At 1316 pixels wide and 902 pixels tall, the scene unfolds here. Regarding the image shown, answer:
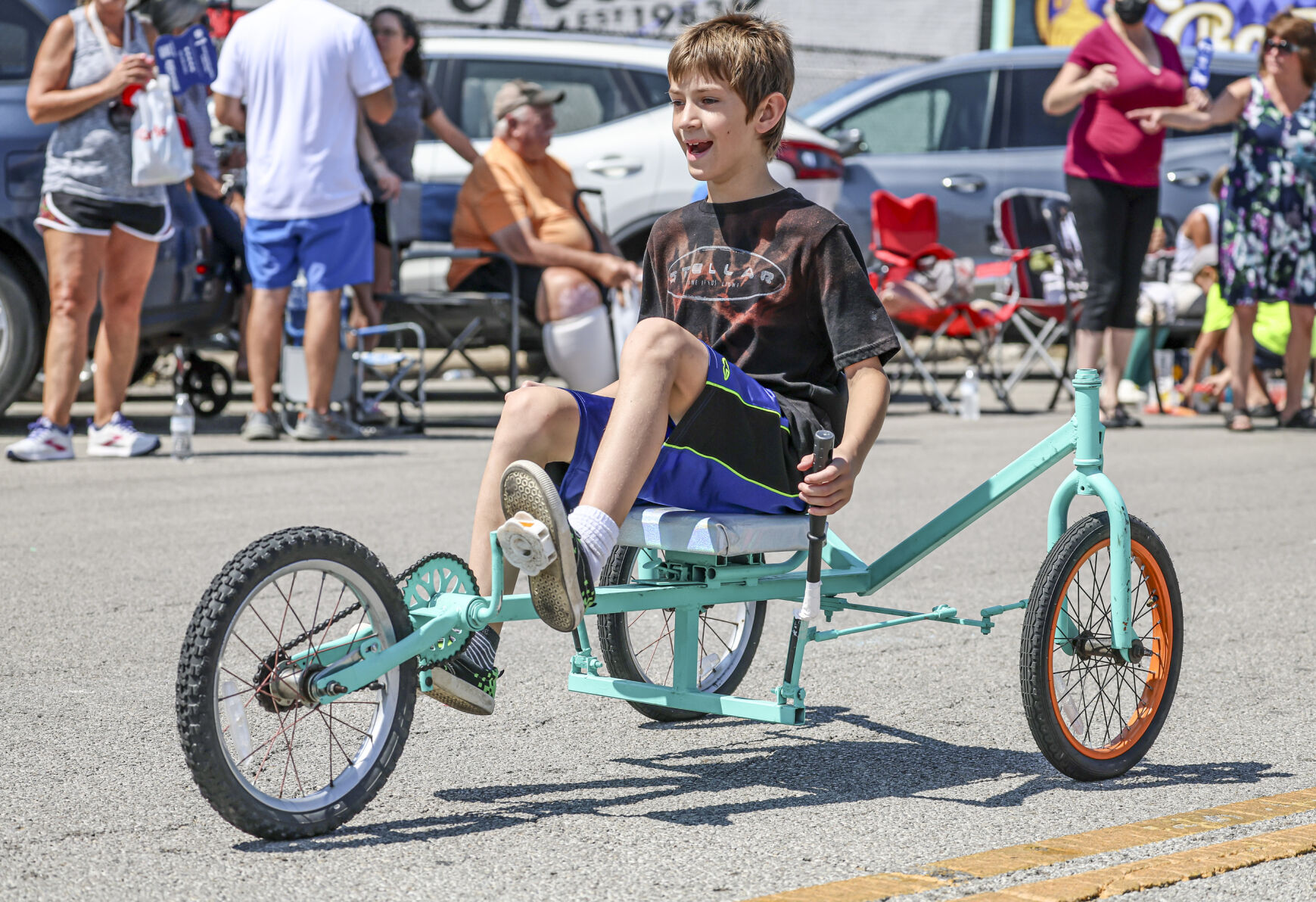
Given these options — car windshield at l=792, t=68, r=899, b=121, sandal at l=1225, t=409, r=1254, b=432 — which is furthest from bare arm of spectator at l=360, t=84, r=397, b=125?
sandal at l=1225, t=409, r=1254, b=432

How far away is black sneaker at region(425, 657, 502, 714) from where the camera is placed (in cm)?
293

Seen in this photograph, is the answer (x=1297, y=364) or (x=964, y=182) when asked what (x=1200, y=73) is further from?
(x=964, y=182)

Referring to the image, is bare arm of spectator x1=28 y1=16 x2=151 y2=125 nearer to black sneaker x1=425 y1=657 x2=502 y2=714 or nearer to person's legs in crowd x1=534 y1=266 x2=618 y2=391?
person's legs in crowd x1=534 y1=266 x2=618 y2=391

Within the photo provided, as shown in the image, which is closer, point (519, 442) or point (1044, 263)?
point (519, 442)

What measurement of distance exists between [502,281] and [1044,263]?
3626 mm

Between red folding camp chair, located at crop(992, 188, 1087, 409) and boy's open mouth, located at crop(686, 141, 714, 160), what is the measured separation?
22.9ft

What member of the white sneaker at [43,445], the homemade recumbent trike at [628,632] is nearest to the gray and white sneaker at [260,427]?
the white sneaker at [43,445]

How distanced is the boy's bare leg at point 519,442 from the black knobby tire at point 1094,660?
0.89 m

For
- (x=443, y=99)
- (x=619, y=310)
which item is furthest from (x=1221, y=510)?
(x=443, y=99)

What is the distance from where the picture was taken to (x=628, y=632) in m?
3.70

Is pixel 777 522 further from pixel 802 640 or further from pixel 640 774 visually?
pixel 640 774

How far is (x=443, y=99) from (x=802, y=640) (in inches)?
317

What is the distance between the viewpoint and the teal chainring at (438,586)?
2932 mm

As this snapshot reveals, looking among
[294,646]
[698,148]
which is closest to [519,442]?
[294,646]
